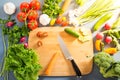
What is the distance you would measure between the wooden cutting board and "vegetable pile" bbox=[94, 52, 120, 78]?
0.08m

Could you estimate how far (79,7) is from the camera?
4.57 feet

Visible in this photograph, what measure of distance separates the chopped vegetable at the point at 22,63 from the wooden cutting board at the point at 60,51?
0.11 metres

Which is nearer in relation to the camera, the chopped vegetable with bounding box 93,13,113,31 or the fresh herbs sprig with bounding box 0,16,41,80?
the fresh herbs sprig with bounding box 0,16,41,80

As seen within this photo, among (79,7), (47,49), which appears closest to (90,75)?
(47,49)

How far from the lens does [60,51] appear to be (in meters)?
1.35

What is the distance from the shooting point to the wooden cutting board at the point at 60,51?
1.33 metres

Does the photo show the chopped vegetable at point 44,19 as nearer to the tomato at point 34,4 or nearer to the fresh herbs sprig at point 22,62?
the tomato at point 34,4

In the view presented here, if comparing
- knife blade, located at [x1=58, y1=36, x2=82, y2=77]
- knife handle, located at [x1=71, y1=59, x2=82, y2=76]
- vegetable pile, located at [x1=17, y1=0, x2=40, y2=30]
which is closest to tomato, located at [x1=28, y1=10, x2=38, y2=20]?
vegetable pile, located at [x1=17, y1=0, x2=40, y2=30]

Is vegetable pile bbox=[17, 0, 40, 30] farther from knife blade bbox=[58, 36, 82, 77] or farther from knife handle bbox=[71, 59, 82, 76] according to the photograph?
knife handle bbox=[71, 59, 82, 76]

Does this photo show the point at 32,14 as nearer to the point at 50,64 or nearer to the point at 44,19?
the point at 44,19

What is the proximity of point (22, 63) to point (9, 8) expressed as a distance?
32 centimetres

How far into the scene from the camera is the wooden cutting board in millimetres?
1332

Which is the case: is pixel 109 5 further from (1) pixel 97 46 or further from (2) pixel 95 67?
(2) pixel 95 67

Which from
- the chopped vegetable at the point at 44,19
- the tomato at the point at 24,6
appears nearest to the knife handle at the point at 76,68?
the chopped vegetable at the point at 44,19
